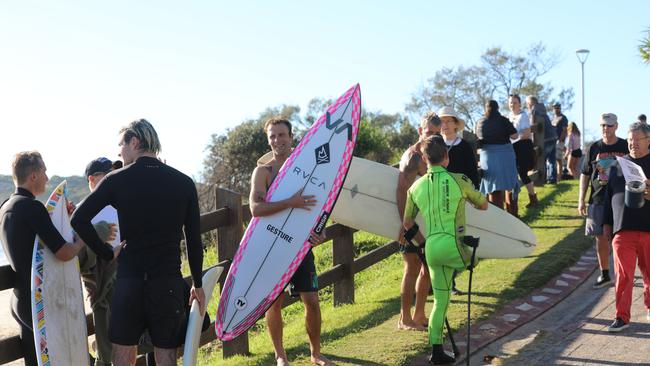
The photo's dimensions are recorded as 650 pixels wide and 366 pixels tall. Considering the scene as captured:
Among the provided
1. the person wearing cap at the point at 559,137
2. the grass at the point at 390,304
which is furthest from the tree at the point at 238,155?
the grass at the point at 390,304

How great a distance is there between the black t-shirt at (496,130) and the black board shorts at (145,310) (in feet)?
20.1

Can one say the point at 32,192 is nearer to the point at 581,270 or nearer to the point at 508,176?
the point at 581,270

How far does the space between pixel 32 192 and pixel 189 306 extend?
41.1 inches

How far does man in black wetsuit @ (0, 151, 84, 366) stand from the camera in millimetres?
4184

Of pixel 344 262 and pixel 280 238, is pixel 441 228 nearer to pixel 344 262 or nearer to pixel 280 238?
pixel 280 238

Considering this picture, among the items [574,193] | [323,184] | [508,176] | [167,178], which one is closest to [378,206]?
[323,184]

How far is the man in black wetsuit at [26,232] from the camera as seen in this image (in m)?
4.18

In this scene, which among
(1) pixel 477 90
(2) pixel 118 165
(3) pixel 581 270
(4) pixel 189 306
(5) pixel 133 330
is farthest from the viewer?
(1) pixel 477 90

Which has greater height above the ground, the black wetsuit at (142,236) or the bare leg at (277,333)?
the black wetsuit at (142,236)

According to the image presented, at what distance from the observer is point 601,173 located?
6.73m

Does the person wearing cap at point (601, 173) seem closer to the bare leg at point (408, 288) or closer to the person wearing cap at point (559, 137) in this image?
the bare leg at point (408, 288)

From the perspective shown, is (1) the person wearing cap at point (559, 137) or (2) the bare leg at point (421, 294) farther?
(1) the person wearing cap at point (559, 137)

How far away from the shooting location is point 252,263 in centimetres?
558

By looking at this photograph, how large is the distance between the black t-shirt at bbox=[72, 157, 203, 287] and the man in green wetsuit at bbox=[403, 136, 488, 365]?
6.03ft
